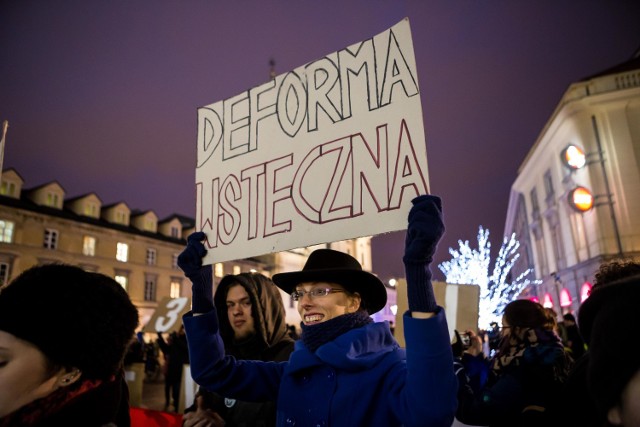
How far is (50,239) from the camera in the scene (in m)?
31.5

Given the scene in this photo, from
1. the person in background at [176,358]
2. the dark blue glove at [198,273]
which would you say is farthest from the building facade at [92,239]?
the dark blue glove at [198,273]

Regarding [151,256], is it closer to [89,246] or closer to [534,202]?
[89,246]

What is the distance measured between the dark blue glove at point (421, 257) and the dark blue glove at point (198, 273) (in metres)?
1.22

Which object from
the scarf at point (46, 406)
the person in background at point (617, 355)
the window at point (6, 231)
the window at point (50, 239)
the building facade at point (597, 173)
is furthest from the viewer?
the window at point (50, 239)

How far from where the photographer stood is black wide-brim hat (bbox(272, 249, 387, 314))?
6.86ft

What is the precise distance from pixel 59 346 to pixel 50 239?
35103 millimetres

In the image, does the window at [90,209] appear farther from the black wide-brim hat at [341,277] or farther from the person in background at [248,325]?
the black wide-brim hat at [341,277]

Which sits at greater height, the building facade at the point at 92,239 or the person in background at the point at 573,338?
the building facade at the point at 92,239

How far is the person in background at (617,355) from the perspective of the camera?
3.50 ft

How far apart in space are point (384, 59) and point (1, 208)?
33.5m

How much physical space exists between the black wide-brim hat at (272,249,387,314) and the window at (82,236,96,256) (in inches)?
1413

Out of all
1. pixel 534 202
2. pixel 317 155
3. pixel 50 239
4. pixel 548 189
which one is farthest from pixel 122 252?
pixel 317 155

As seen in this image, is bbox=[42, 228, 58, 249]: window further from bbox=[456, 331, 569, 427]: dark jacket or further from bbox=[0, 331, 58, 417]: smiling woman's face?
bbox=[0, 331, 58, 417]: smiling woman's face

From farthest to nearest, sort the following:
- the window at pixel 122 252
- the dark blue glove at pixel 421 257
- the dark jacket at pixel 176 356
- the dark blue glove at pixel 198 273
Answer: the window at pixel 122 252 → the dark jacket at pixel 176 356 → the dark blue glove at pixel 198 273 → the dark blue glove at pixel 421 257
